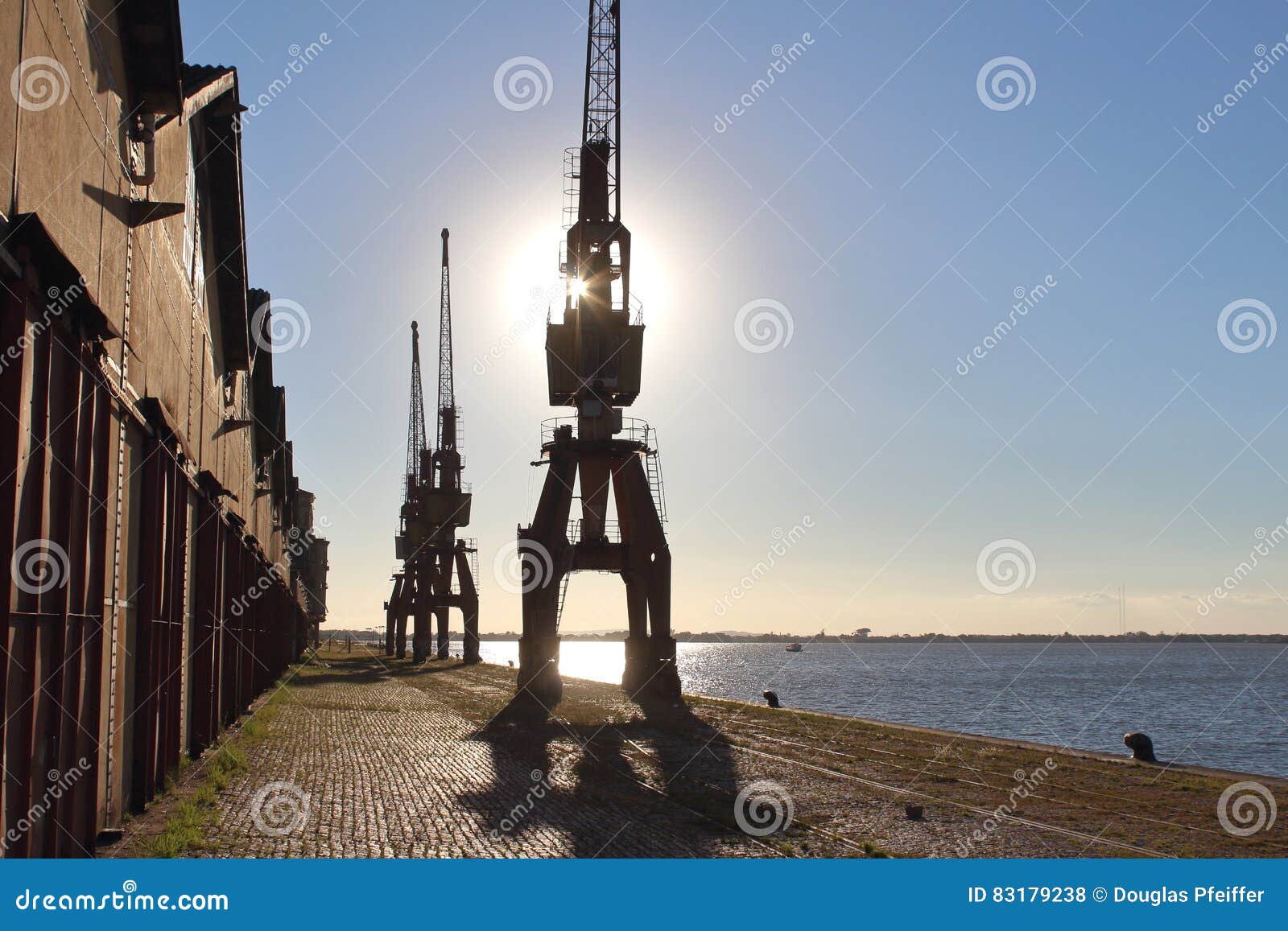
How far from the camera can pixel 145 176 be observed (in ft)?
37.9

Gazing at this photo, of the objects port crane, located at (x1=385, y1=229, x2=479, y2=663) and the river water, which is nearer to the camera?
the river water

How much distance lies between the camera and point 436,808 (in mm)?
13289

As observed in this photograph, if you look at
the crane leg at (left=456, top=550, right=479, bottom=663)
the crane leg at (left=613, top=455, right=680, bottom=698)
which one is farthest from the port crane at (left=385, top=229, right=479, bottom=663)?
the crane leg at (left=613, top=455, right=680, bottom=698)

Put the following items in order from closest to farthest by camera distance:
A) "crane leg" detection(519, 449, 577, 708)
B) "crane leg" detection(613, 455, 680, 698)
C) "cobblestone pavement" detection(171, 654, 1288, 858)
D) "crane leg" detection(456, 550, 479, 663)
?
"cobblestone pavement" detection(171, 654, 1288, 858) → "crane leg" detection(519, 449, 577, 708) → "crane leg" detection(613, 455, 680, 698) → "crane leg" detection(456, 550, 479, 663)

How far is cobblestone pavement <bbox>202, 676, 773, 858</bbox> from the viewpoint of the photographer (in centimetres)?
1085

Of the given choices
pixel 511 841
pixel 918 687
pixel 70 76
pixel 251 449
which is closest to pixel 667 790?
pixel 511 841

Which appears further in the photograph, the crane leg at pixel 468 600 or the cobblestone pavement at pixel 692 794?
the crane leg at pixel 468 600

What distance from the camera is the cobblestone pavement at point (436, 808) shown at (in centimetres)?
1085

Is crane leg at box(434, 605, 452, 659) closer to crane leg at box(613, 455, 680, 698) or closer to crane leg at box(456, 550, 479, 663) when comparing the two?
crane leg at box(456, 550, 479, 663)

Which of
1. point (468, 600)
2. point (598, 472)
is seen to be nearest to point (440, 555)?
point (468, 600)

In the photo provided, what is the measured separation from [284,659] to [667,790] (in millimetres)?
37582

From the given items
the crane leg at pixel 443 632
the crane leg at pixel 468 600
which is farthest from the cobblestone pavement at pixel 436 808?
the crane leg at pixel 443 632

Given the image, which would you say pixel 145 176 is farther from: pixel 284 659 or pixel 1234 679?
pixel 1234 679

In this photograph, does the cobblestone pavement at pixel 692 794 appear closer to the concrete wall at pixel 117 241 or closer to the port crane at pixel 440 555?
the concrete wall at pixel 117 241
